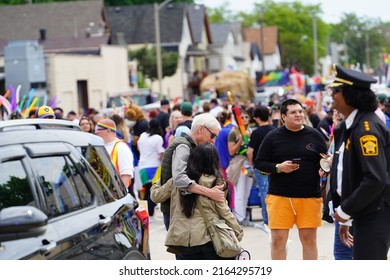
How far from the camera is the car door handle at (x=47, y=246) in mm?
4555

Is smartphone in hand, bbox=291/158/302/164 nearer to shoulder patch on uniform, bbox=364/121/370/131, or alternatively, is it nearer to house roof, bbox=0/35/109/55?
shoulder patch on uniform, bbox=364/121/370/131

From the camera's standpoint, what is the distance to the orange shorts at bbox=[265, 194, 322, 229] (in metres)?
8.65

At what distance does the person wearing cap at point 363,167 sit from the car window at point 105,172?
51.8 inches

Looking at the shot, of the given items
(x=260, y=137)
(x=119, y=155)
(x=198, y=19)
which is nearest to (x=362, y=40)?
(x=198, y=19)

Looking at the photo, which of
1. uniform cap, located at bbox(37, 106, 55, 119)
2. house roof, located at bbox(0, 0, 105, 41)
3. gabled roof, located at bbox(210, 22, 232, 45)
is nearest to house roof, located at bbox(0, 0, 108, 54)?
house roof, located at bbox(0, 0, 105, 41)

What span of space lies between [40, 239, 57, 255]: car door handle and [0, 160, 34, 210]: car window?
0.23 meters

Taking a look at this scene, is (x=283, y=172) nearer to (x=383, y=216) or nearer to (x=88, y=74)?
(x=383, y=216)

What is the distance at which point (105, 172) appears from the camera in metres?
5.91

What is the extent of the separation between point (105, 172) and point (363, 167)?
1.51 m

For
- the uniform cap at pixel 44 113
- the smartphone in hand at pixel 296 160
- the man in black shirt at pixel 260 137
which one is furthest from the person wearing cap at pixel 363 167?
the man in black shirt at pixel 260 137

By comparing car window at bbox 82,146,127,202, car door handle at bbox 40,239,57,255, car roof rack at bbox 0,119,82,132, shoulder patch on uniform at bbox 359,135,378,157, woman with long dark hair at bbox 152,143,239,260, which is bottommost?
woman with long dark hair at bbox 152,143,239,260

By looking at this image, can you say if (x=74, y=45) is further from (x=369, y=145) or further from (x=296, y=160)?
(x=369, y=145)

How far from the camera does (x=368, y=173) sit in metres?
5.54
